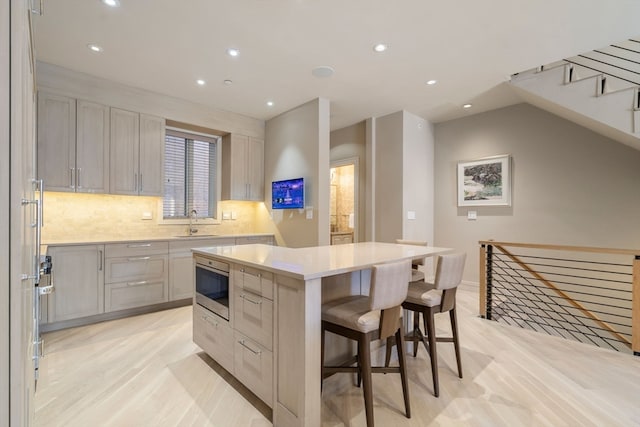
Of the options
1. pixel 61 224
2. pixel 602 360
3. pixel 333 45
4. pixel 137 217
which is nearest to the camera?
pixel 602 360

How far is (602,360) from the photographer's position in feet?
8.49

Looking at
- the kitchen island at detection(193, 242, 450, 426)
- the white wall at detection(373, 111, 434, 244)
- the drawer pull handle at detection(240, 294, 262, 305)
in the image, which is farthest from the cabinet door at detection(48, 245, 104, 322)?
the white wall at detection(373, 111, 434, 244)

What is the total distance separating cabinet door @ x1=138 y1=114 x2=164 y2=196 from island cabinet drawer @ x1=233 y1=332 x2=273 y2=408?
2.87 metres

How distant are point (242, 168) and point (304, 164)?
1.18 meters

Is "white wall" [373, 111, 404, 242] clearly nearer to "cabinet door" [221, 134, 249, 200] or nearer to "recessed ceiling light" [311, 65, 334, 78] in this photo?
"recessed ceiling light" [311, 65, 334, 78]

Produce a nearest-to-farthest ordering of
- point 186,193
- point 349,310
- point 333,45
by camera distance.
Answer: point 349,310
point 333,45
point 186,193

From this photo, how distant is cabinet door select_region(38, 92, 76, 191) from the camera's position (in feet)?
10.7

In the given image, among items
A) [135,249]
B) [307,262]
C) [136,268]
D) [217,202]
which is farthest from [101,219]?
[307,262]

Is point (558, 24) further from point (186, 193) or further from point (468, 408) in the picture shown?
point (186, 193)

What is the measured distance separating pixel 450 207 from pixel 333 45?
3.58 meters

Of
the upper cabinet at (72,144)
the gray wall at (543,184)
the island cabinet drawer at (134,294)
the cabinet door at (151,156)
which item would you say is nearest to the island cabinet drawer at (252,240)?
the island cabinet drawer at (134,294)

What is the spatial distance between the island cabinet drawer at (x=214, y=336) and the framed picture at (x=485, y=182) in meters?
4.41

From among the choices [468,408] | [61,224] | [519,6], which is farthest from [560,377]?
[61,224]

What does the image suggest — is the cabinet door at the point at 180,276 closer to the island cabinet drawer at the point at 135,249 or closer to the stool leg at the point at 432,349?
the island cabinet drawer at the point at 135,249
